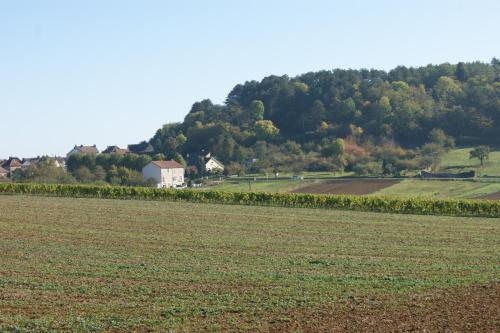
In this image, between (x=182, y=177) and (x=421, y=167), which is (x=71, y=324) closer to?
(x=421, y=167)

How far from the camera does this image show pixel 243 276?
70.7 ft

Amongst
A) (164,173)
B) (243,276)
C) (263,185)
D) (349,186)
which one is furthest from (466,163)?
(243,276)

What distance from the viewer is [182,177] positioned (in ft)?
365

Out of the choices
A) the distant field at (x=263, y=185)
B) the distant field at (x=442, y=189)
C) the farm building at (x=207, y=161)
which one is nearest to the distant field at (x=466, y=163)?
the distant field at (x=442, y=189)

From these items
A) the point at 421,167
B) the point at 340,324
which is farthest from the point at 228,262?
the point at 421,167

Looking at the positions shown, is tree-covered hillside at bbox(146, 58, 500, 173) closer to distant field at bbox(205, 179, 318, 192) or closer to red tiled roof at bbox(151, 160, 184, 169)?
red tiled roof at bbox(151, 160, 184, 169)

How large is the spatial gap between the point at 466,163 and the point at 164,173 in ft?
145

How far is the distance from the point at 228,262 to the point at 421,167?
7602 cm

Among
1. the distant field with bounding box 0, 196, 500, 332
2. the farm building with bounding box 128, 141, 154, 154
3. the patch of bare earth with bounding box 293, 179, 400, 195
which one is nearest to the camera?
the distant field with bounding box 0, 196, 500, 332

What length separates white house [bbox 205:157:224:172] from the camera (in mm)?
121275

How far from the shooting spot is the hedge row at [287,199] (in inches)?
2055

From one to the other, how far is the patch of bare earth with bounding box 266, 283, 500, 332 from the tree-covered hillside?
78395mm

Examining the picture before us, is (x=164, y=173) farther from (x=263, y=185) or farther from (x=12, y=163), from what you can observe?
(x=12, y=163)

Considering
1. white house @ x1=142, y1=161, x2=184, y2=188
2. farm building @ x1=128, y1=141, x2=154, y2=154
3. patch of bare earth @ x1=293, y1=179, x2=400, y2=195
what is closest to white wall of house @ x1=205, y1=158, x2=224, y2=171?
white house @ x1=142, y1=161, x2=184, y2=188
